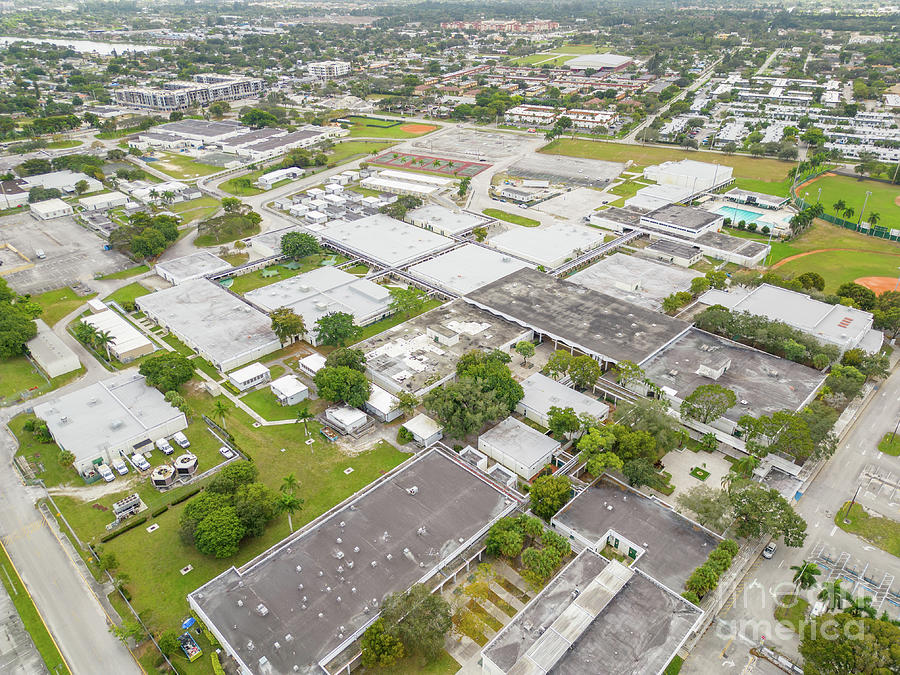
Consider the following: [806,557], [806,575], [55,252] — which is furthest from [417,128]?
[806,575]

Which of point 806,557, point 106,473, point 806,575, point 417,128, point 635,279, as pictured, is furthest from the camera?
point 417,128

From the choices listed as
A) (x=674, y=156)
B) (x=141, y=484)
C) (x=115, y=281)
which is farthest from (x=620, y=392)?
(x=674, y=156)

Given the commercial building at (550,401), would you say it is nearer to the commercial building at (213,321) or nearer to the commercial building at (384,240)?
the commercial building at (213,321)

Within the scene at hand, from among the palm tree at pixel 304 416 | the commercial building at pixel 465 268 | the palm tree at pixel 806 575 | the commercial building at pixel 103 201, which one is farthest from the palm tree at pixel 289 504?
the commercial building at pixel 103 201

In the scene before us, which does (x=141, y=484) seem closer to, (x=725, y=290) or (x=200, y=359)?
(x=200, y=359)

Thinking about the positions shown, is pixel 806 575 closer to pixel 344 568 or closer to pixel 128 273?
pixel 344 568
